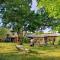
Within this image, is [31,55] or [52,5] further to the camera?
[31,55]

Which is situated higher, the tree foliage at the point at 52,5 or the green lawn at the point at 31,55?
the tree foliage at the point at 52,5

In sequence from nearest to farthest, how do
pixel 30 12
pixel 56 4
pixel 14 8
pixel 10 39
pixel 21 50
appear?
pixel 56 4 → pixel 21 50 → pixel 14 8 → pixel 30 12 → pixel 10 39

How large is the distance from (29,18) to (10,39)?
47.2 meters

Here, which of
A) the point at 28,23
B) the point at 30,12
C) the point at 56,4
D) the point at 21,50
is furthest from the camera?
the point at 28,23

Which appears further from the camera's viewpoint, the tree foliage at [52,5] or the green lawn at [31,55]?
the green lawn at [31,55]

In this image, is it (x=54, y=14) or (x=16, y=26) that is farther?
(x=16, y=26)

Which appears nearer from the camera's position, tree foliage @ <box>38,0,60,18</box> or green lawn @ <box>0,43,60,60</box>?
tree foliage @ <box>38,0,60,18</box>

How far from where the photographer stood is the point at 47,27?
74.5 metres

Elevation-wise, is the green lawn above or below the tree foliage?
below

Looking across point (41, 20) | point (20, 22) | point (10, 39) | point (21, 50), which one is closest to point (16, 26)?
point (20, 22)

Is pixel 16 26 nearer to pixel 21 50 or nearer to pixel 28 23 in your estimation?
pixel 28 23

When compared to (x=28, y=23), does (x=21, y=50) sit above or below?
below

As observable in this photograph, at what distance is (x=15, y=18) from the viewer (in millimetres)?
62781

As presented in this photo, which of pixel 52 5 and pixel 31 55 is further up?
pixel 52 5
